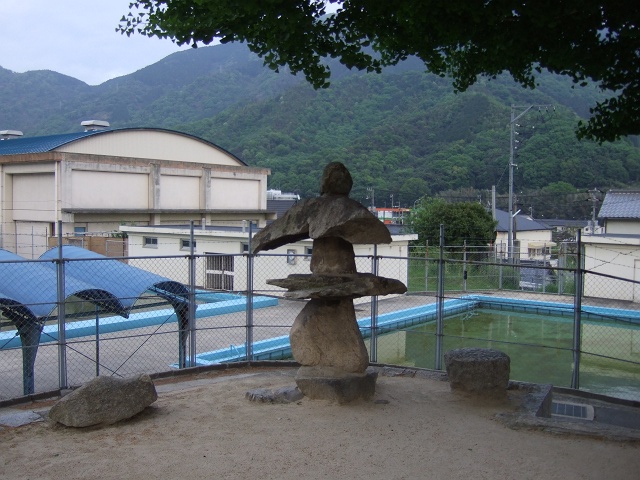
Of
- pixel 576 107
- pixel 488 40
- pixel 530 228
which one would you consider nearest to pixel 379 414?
pixel 488 40

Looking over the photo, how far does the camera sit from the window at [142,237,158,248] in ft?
89.9

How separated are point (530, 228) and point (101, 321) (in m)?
30.2

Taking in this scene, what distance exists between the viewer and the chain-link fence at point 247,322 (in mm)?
10820

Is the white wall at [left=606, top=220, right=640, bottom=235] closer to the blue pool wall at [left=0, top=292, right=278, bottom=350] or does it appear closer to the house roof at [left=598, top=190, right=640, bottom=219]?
the house roof at [left=598, top=190, right=640, bottom=219]

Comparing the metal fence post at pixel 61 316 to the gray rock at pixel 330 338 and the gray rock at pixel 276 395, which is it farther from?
the gray rock at pixel 330 338

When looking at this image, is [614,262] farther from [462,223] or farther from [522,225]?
[522,225]

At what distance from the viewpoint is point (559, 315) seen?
23.6 m

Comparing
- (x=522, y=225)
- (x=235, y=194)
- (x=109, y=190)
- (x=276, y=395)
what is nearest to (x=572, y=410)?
(x=276, y=395)

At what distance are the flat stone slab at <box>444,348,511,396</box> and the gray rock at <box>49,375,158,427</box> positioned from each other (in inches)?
161

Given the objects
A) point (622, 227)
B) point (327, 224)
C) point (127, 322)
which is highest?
point (622, 227)

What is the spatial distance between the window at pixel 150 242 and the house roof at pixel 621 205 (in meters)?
21.6

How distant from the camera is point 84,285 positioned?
12.6 metres

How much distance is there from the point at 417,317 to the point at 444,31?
14446mm

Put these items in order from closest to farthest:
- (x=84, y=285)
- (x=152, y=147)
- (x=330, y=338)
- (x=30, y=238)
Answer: (x=330, y=338) < (x=84, y=285) < (x=30, y=238) < (x=152, y=147)
